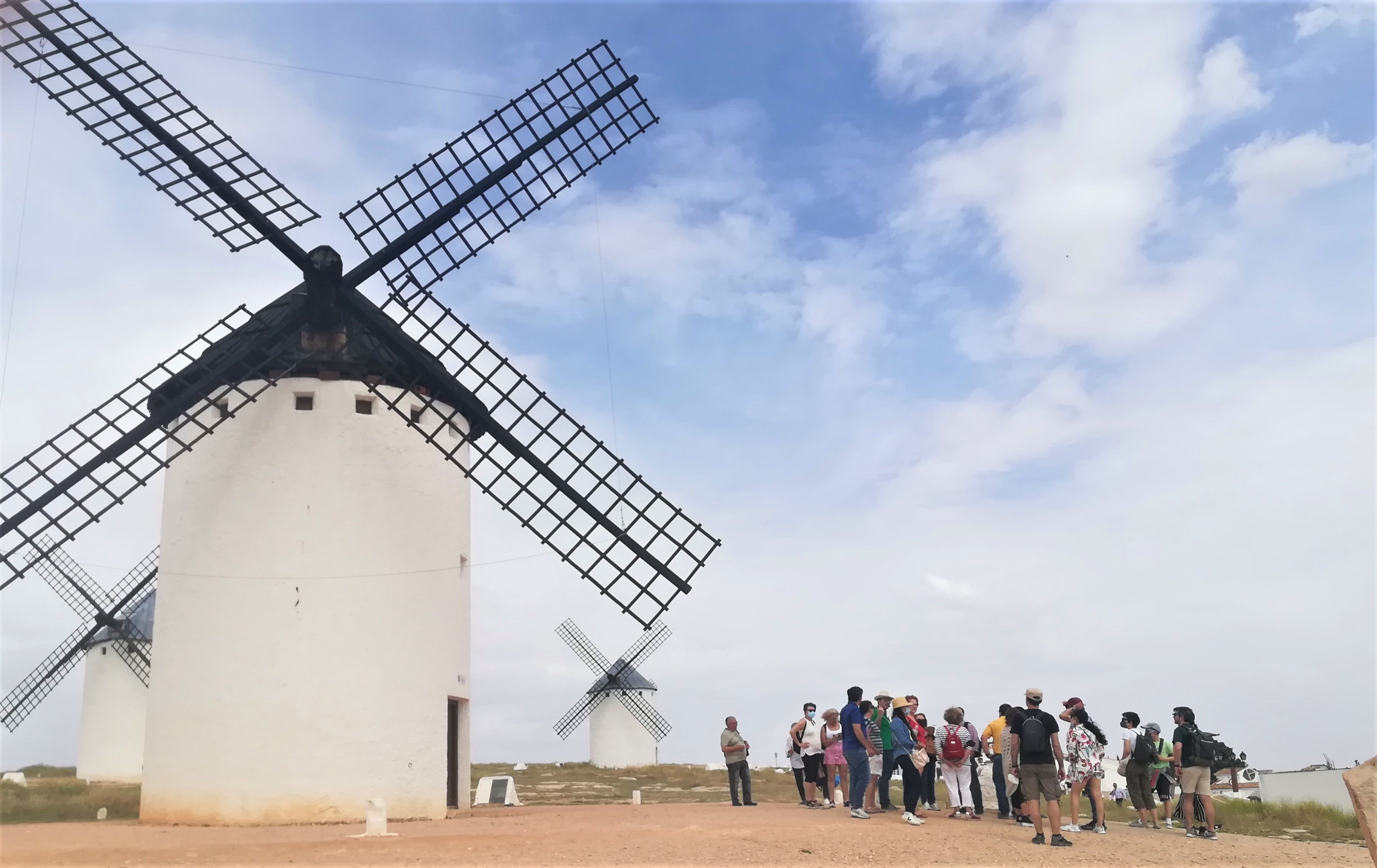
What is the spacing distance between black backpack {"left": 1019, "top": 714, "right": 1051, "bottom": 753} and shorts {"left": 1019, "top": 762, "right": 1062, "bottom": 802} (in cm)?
18

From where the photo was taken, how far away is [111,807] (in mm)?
17281

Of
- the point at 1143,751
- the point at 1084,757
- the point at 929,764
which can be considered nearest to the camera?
the point at 1084,757

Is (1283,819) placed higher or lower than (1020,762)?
lower

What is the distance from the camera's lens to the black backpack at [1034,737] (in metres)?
10.6

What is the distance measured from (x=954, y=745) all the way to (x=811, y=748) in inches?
119

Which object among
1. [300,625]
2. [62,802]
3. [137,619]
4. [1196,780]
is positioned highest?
[137,619]

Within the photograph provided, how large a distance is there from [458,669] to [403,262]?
6260mm

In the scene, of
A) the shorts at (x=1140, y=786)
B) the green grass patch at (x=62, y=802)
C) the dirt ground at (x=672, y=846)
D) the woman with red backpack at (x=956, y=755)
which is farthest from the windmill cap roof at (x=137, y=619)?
the shorts at (x=1140, y=786)

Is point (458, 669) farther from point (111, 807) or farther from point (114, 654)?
point (114, 654)

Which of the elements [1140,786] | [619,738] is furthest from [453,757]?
[619,738]

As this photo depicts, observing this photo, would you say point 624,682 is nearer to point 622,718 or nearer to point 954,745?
point 622,718

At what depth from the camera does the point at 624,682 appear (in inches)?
1864

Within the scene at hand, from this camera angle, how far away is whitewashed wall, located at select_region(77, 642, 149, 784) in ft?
118

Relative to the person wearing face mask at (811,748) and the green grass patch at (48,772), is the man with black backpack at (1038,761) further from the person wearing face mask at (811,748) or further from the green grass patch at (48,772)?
the green grass patch at (48,772)
